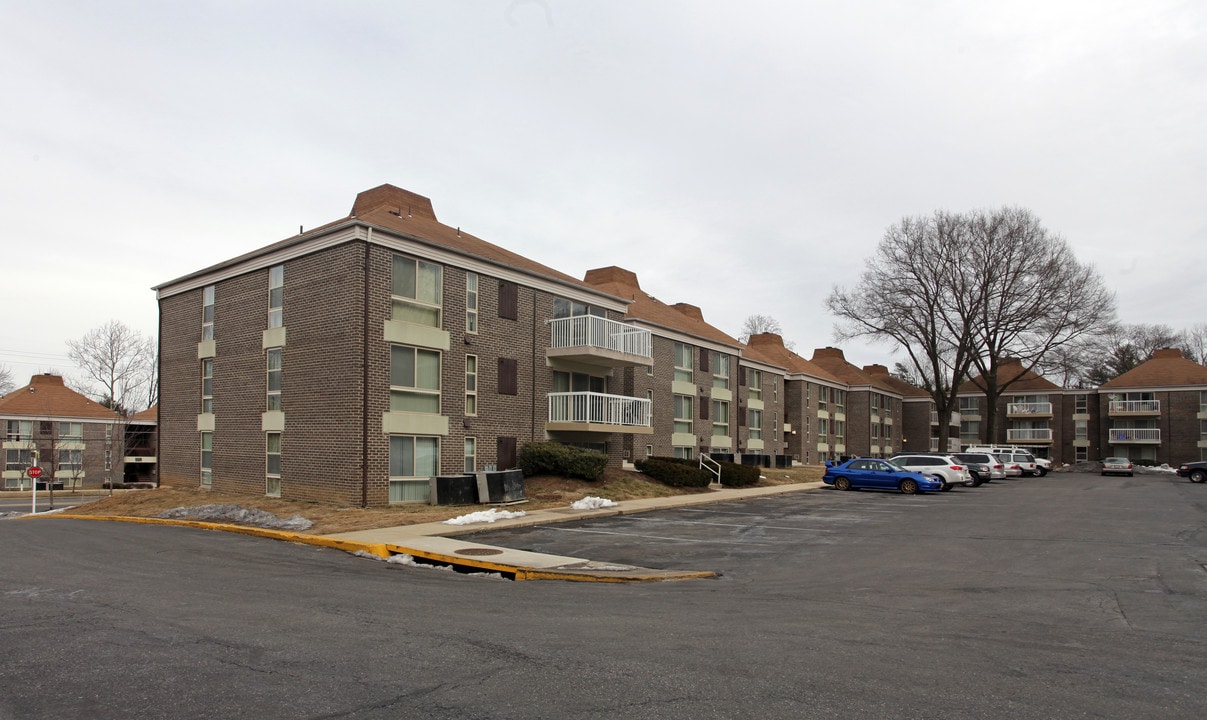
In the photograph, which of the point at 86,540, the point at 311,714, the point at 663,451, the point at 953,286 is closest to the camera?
the point at 311,714

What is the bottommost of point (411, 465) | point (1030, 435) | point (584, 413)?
point (1030, 435)

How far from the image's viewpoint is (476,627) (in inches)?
304

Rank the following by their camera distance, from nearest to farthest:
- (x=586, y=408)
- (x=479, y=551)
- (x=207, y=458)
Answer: (x=479, y=551) < (x=207, y=458) < (x=586, y=408)

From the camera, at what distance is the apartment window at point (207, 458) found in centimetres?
2588

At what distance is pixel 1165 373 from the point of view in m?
69.1

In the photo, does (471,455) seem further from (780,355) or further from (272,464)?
(780,355)

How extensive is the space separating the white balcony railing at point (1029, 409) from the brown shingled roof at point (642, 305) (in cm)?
4889

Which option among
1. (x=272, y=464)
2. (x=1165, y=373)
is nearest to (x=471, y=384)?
(x=272, y=464)

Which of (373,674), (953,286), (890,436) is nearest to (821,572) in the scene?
(373,674)

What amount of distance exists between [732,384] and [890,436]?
36.3 meters

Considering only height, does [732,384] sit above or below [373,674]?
above

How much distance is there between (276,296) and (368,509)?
775 cm

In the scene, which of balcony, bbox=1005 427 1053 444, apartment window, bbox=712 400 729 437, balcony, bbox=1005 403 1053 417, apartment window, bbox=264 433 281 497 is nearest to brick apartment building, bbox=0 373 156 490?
apartment window, bbox=264 433 281 497

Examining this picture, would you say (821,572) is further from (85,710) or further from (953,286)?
(953,286)
